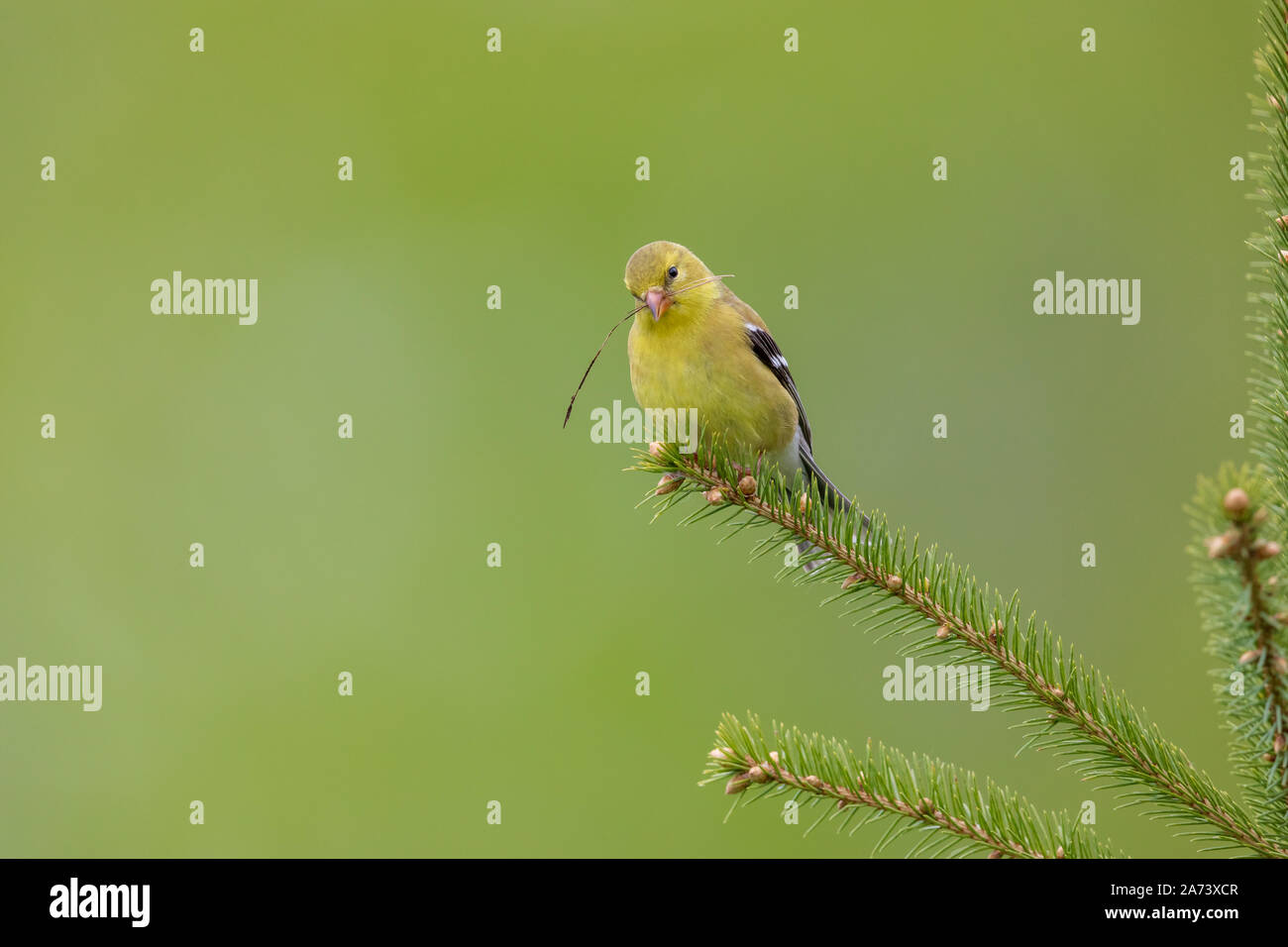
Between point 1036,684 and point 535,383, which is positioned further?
point 535,383

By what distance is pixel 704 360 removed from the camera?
448cm

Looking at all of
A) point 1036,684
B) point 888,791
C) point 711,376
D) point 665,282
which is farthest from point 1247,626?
point 665,282

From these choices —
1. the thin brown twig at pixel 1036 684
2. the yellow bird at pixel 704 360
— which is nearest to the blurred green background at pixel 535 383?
the yellow bird at pixel 704 360

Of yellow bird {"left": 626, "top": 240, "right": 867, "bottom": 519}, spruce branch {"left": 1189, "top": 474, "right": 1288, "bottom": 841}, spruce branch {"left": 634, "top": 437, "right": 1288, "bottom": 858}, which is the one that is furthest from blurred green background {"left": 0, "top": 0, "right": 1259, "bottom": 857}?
spruce branch {"left": 1189, "top": 474, "right": 1288, "bottom": 841}

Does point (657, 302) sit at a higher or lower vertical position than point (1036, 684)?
higher

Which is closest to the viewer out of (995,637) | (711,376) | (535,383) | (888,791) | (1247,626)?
(1247,626)

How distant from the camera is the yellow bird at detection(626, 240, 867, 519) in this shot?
4.47m

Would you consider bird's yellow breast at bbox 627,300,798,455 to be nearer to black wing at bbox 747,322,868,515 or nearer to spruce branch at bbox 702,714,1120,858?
black wing at bbox 747,322,868,515

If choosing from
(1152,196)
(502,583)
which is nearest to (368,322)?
(502,583)

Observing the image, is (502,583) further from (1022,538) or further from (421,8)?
(421,8)

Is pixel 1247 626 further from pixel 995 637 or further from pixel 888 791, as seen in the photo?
pixel 888 791

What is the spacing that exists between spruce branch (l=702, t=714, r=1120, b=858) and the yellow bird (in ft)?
6.52

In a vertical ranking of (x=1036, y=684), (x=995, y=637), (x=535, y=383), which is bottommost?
(x=1036, y=684)

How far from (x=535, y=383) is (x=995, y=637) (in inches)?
244
